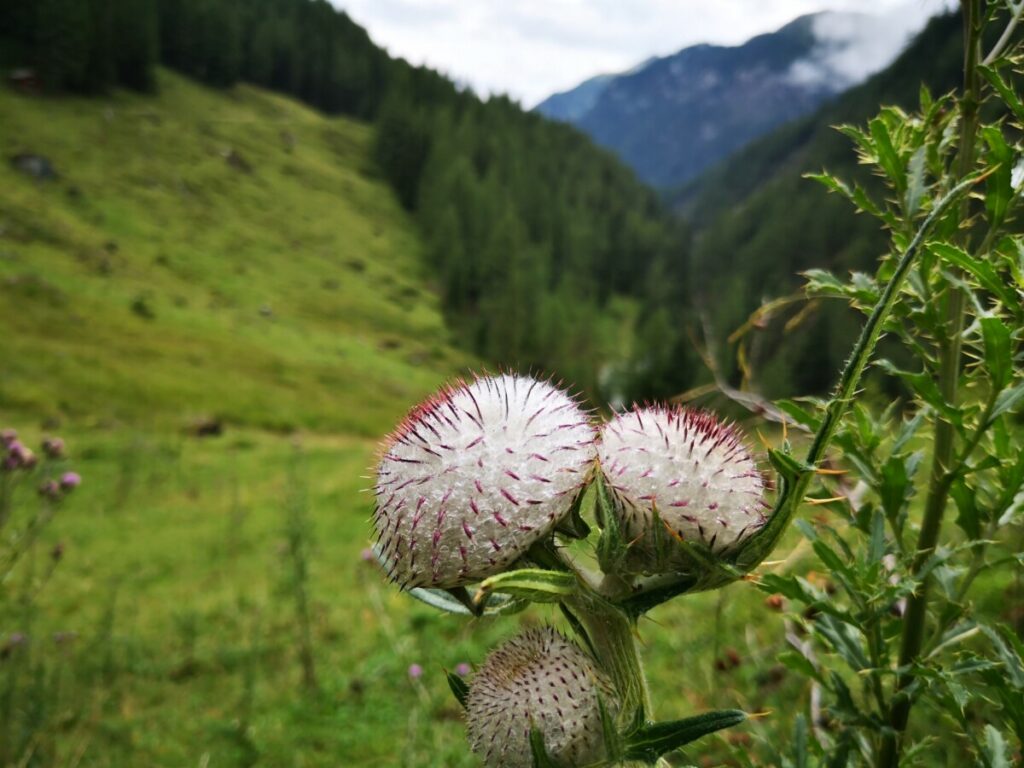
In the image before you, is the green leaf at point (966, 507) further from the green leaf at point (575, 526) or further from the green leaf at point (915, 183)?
the green leaf at point (575, 526)

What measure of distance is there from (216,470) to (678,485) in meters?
22.8

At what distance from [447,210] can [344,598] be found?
83.4 metres

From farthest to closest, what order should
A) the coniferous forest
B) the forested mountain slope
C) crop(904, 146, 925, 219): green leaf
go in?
1. the coniferous forest
2. the forested mountain slope
3. crop(904, 146, 925, 219): green leaf

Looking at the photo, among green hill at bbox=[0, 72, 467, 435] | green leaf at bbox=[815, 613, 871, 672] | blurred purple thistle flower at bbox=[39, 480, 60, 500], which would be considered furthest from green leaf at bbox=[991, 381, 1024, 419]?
green hill at bbox=[0, 72, 467, 435]

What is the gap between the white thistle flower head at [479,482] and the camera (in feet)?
3.35

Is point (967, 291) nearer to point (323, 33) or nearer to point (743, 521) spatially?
point (743, 521)

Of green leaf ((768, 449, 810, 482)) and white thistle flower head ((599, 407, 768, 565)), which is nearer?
green leaf ((768, 449, 810, 482))

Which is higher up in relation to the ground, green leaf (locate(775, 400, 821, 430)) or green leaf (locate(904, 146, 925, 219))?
green leaf (locate(904, 146, 925, 219))

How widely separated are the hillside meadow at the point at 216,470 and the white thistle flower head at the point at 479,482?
0.14 m

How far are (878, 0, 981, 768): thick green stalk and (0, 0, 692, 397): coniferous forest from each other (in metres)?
50.0

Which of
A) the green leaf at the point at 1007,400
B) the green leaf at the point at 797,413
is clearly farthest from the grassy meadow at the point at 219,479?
the green leaf at the point at 1007,400

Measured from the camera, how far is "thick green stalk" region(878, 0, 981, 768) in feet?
5.04

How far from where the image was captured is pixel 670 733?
3.13ft

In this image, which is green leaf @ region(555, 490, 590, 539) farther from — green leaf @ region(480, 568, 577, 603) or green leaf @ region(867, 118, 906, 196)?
green leaf @ region(867, 118, 906, 196)
